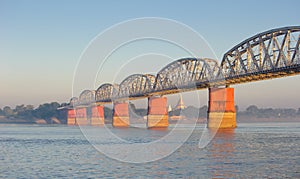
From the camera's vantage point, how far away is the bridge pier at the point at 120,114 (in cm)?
19350

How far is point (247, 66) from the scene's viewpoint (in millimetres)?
110562

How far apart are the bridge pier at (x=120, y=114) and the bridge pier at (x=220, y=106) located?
2780 inches

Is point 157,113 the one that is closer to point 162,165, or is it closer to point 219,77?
point 219,77

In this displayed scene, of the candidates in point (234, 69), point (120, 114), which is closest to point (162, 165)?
point (234, 69)

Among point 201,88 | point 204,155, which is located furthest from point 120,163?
point 201,88

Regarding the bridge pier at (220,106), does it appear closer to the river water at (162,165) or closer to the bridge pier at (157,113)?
the bridge pier at (157,113)

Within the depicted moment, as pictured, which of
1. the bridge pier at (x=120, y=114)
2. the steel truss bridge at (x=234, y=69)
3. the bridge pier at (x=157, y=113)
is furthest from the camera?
the bridge pier at (x=120, y=114)

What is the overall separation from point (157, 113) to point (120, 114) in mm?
35705

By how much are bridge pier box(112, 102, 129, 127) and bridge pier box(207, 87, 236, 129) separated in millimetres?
70600

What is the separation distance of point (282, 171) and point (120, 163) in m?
14.8

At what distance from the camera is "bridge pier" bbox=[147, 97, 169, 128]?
520 ft

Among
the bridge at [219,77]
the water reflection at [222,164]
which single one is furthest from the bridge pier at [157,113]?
the water reflection at [222,164]

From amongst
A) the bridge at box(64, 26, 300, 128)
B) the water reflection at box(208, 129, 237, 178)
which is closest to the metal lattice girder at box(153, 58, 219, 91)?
the bridge at box(64, 26, 300, 128)

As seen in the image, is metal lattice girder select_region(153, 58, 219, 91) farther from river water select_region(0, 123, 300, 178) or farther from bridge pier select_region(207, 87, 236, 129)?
river water select_region(0, 123, 300, 178)
